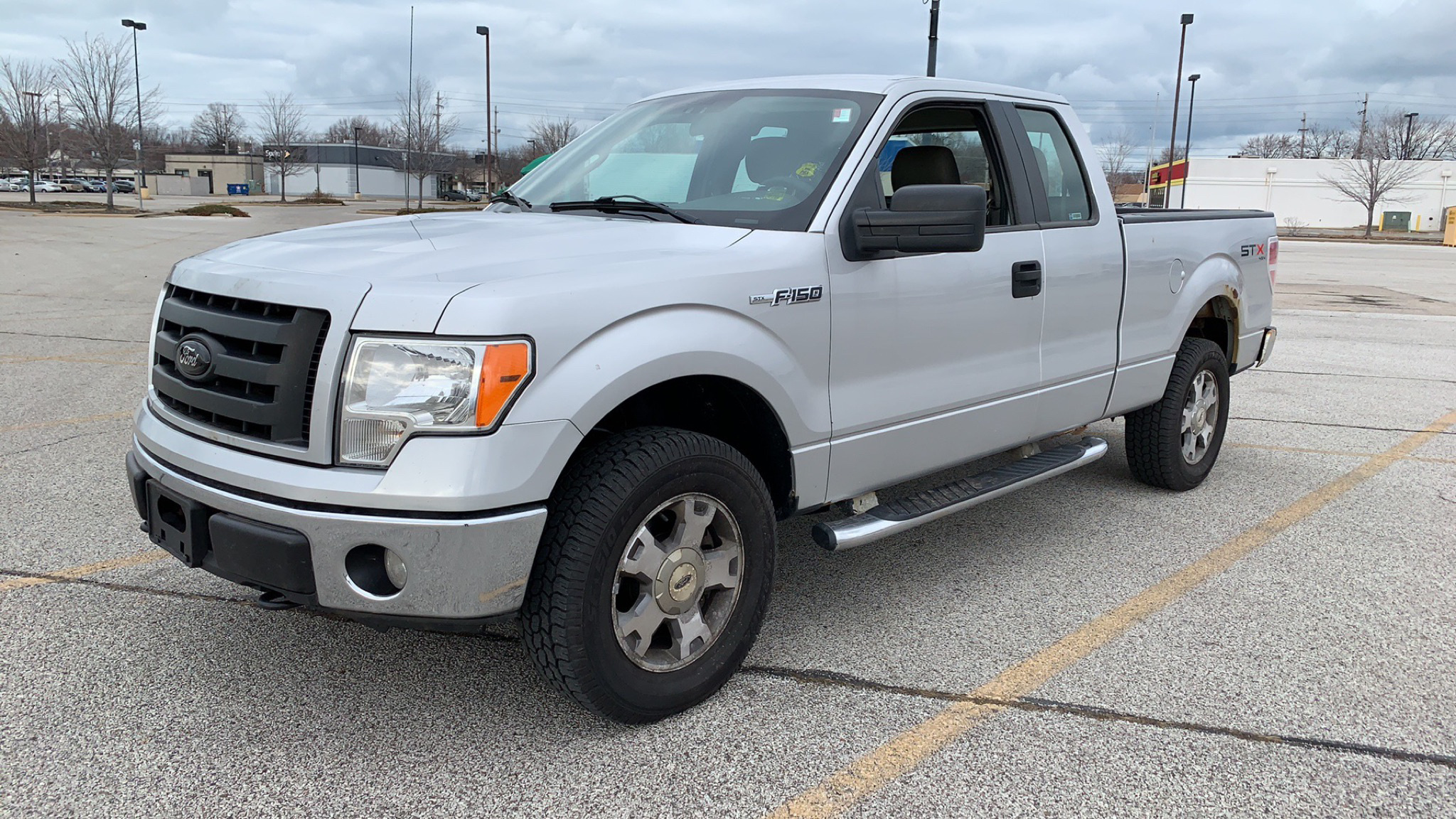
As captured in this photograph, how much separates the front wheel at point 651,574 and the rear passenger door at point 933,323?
19.3 inches

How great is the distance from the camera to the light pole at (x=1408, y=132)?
70.4 meters

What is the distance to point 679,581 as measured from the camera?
122 inches

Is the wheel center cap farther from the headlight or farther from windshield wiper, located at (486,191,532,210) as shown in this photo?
windshield wiper, located at (486,191,532,210)

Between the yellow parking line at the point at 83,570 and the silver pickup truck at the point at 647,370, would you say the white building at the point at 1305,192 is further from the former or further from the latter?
the yellow parking line at the point at 83,570

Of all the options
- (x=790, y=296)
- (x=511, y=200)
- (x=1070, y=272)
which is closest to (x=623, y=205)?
(x=511, y=200)

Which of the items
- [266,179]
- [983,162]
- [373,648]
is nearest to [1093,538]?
[983,162]

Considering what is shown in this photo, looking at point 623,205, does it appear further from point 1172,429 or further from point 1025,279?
point 1172,429

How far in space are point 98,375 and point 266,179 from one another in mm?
96987

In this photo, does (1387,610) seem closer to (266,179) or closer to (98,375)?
(98,375)

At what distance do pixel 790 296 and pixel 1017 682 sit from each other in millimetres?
1424

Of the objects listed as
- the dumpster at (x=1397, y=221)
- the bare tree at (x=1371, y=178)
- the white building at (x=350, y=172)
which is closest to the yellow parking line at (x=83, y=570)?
the bare tree at (x=1371, y=178)

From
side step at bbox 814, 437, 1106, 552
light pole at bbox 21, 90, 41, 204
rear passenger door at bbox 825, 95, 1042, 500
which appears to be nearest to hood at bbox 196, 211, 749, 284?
rear passenger door at bbox 825, 95, 1042, 500

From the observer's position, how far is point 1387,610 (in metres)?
4.08

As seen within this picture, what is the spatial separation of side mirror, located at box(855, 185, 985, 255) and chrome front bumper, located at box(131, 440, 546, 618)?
1409mm
